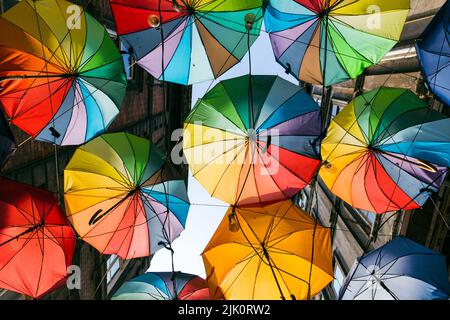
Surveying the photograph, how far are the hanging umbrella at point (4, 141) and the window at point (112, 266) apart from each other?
9.72 metres

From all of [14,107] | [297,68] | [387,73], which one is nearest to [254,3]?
[297,68]

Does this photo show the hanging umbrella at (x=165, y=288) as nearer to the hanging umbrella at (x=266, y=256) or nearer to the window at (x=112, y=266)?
the hanging umbrella at (x=266, y=256)

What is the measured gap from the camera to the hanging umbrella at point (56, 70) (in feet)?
20.7

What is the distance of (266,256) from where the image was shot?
268 inches

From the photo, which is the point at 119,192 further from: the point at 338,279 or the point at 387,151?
the point at 338,279

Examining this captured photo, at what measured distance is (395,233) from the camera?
857 cm

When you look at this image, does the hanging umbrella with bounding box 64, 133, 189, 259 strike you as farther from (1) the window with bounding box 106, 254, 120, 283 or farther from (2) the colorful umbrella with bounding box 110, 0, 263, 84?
(1) the window with bounding box 106, 254, 120, 283

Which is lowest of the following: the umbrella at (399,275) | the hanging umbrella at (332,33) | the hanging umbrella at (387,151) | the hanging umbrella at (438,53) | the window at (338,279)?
the umbrella at (399,275)

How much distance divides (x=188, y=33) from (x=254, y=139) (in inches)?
132

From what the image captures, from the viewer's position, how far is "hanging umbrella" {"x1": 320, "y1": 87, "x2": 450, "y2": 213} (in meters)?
6.58

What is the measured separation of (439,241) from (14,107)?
11.0 meters

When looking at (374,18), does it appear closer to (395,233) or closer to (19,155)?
(395,233)

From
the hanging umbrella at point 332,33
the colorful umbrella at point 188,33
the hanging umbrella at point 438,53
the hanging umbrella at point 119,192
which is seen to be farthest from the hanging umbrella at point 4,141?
the hanging umbrella at point 438,53

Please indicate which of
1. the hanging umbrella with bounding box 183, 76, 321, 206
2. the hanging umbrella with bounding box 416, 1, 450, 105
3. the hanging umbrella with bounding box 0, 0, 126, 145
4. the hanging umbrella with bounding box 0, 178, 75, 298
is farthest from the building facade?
the hanging umbrella with bounding box 416, 1, 450, 105
